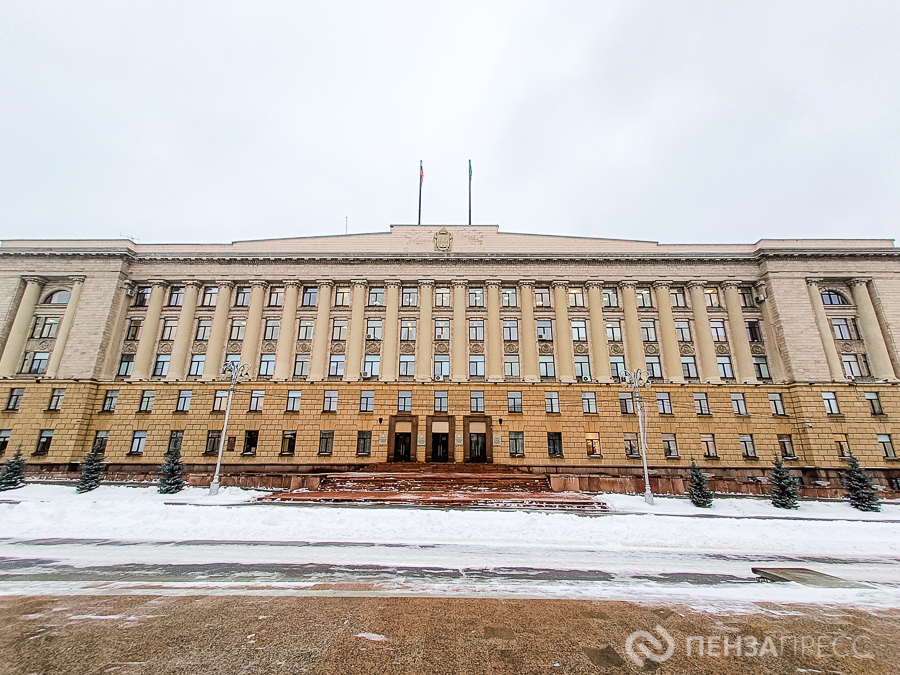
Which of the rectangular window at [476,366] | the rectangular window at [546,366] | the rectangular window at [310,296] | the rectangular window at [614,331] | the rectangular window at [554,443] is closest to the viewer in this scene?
the rectangular window at [554,443]

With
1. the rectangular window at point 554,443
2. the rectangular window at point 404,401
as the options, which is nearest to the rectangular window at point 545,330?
the rectangular window at point 554,443

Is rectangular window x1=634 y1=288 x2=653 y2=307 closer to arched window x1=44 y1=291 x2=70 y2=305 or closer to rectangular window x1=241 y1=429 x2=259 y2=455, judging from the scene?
rectangular window x1=241 y1=429 x2=259 y2=455

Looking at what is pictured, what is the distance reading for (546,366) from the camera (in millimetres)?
33812

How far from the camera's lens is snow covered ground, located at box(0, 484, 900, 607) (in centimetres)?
761

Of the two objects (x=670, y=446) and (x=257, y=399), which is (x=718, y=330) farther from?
(x=257, y=399)

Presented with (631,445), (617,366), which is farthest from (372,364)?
(631,445)

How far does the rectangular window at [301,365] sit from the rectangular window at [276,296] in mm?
5606

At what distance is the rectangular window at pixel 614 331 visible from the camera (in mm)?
34344

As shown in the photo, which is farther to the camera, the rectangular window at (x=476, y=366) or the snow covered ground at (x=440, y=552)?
the rectangular window at (x=476, y=366)

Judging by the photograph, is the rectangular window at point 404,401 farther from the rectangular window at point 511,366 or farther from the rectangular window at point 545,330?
the rectangular window at point 545,330

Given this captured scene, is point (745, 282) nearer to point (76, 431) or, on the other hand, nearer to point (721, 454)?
point (721, 454)

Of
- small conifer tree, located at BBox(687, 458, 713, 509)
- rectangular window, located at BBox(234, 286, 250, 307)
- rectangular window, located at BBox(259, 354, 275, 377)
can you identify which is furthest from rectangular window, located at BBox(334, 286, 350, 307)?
small conifer tree, located at BBox(687, 458, 713, 509)

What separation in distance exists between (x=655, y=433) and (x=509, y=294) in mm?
17293

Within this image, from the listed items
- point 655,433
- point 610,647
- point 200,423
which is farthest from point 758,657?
point 200,423
